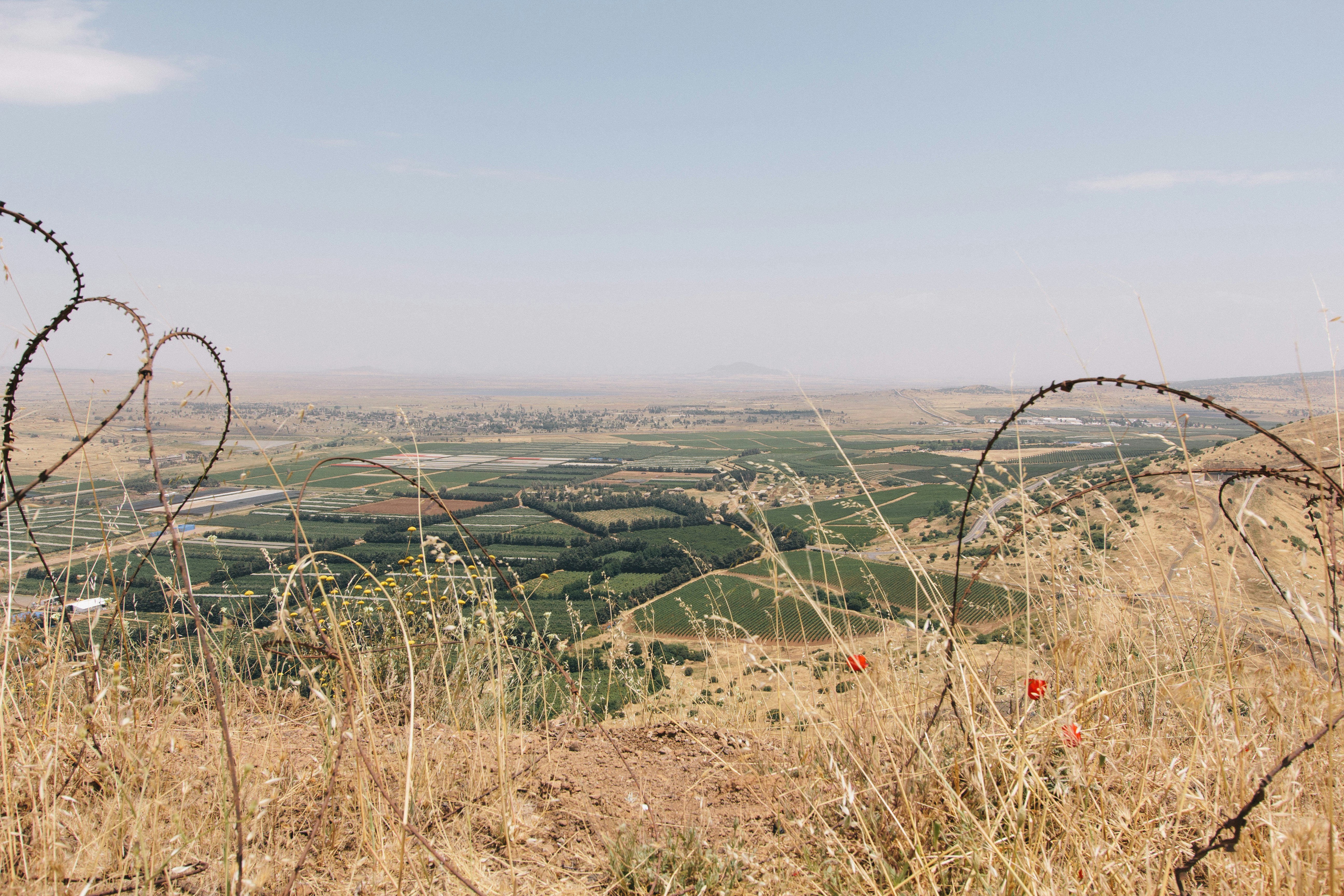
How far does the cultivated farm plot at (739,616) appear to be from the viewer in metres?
2.82

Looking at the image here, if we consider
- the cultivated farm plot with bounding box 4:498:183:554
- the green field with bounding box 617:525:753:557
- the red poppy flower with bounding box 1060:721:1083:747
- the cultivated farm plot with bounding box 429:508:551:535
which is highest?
the cultivated farm plot with bounding box 4:498:183:554

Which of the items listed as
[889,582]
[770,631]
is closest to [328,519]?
[770,631]

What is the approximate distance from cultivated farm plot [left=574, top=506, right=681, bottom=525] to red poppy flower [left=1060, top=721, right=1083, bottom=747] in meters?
45.4

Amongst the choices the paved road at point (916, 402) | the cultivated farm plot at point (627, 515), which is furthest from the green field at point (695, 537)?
the paved road at point (916, 402)

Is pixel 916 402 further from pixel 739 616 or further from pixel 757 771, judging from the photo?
pixel 757 771

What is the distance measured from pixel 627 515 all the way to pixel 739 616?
86.0 feet

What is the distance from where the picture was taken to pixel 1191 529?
2.31 meters

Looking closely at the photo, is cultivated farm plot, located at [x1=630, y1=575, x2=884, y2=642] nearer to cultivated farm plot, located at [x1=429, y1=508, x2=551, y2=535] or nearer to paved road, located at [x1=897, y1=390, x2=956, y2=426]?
cultivated farm plot, located at [x1=429, y1=508, x2=551, y2=535]

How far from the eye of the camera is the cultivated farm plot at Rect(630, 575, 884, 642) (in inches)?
111

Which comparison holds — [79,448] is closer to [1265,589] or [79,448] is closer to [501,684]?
[501,684]

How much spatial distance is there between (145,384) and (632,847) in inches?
83.4

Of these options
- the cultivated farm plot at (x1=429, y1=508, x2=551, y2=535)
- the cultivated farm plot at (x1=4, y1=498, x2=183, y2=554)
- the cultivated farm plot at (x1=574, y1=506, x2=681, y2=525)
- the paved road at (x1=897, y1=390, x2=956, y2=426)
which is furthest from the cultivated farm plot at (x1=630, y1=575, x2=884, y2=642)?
the paved road at (x1=897, y1=390, x2=956, y2=426)

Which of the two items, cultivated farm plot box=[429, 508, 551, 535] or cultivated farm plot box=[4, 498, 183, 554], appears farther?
cultivated farm plot box=[429, 508, 551, 535]

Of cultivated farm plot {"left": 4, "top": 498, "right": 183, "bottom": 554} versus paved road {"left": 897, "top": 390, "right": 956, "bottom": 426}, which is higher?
paved road {"left": 897, "top": 390, "right": 956, "bottom": 426}
